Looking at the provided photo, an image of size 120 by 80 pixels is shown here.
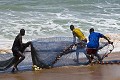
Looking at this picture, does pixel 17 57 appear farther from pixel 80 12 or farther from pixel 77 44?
pixel 80 12

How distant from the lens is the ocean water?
2131 cm

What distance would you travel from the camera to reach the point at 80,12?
100 ft

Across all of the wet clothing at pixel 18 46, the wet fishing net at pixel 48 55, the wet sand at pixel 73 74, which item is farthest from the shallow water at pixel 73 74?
the wet clothing at pixel 18 46

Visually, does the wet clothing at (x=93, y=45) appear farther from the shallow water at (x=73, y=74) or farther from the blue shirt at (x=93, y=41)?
the shallow water at (x=73, y=74)

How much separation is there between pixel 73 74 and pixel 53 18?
1704 centimetres

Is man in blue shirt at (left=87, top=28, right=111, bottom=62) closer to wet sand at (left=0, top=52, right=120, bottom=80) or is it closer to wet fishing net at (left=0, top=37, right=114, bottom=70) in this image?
wet fishing net at (left=0, top=37, right=114, bottom=70)

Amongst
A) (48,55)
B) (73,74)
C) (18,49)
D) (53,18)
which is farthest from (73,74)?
(53,18)

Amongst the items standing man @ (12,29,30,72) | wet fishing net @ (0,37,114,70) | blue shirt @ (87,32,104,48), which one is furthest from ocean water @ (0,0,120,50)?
blue shirt @ (87,32,104,48)

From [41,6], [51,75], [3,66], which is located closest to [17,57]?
[3,66]

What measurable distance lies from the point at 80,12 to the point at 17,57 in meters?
20.7

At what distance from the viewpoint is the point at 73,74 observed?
9.74m

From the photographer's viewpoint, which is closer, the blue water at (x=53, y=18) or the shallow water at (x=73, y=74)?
the shallow water at (x=73, y=74)

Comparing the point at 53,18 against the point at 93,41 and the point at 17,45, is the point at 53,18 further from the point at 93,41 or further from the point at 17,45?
the point at 17,45

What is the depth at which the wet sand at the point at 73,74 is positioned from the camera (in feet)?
30.6
